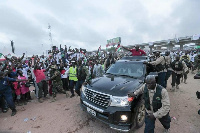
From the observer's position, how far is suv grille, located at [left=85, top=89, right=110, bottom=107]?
2664 millimetres

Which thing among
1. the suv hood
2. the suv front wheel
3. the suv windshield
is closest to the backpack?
the suv windshield

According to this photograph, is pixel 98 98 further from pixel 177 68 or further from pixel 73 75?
pixel 177 68

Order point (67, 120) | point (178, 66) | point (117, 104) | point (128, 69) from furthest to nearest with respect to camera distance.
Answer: point (178, 66)
point (128, 69)
point (67, 120)
point (117, 104)

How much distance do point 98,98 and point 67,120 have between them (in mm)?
1590

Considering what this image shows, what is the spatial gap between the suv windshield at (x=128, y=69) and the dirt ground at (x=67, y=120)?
161cm

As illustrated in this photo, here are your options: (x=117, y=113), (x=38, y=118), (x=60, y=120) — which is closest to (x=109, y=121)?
(x=117, y=113)

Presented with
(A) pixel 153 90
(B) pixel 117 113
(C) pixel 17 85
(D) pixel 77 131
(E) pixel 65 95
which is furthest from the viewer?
(E) pixel 65 95

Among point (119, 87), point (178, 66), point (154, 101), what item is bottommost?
point (154, 101)

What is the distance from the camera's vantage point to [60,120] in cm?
356

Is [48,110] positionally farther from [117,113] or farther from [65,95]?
[117,113]

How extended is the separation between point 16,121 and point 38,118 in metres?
0.71

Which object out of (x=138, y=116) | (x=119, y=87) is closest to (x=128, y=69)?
(x=119, y=87)

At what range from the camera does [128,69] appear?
3.88 metres

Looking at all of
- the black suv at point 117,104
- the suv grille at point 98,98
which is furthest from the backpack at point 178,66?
the suv grille at point 98,98
